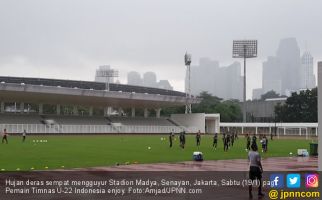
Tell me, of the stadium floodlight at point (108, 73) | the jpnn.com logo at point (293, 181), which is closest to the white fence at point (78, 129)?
the stadium floodlight at point (108, 73)

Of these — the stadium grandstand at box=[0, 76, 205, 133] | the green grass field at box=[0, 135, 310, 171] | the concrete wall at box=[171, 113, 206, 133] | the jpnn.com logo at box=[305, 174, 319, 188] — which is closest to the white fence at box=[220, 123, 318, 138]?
the concrete wall at box=[171, 113, 206, 133]

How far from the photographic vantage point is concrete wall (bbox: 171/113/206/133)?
9119 centimetres

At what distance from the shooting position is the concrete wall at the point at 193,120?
3590 inches

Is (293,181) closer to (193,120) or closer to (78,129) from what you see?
(78,129)

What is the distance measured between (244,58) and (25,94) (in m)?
46.4

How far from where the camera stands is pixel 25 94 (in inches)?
2808

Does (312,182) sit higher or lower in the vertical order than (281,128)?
lower

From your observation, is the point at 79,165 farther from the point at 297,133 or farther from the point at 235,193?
the point at 297,133

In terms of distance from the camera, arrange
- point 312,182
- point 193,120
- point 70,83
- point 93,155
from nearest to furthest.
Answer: point 312,182 < point 93,155 < point 70,83 < point 193,120

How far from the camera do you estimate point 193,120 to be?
3652 inches

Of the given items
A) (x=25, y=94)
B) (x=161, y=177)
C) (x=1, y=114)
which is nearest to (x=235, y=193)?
(x=161, y=177)

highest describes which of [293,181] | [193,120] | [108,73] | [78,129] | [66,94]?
[108,73]

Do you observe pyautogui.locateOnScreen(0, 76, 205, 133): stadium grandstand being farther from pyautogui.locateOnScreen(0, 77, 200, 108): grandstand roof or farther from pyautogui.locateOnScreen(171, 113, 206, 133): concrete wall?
pyautogui.locateOnScreen(171, 113, 206, 133): concrete wall

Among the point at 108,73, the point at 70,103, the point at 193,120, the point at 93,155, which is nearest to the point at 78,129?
the point at 70,103
